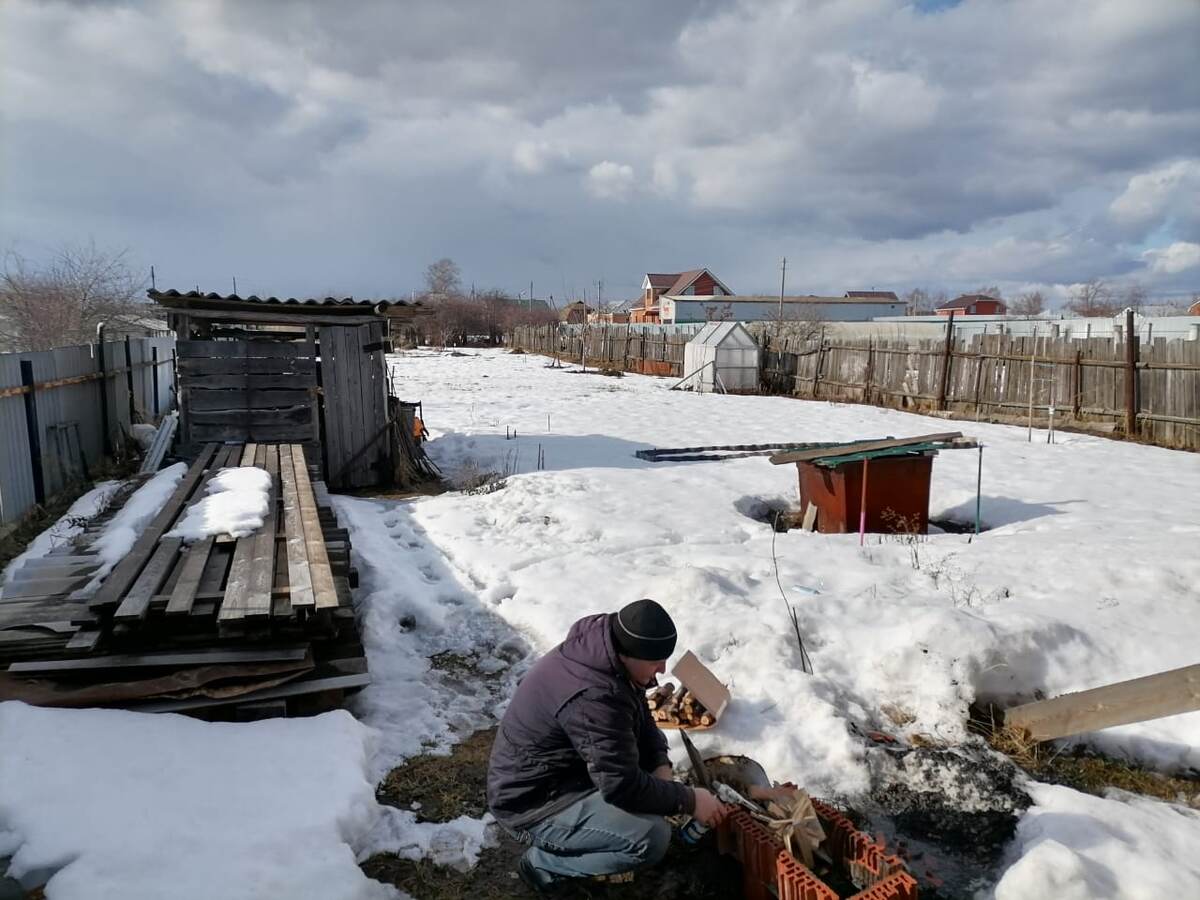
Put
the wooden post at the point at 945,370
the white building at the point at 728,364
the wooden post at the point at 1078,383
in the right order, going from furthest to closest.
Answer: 1. the white building at the point at 728,364
2. the wooden post at the point at 945,370
3. the wooden post at the point at 1078,383

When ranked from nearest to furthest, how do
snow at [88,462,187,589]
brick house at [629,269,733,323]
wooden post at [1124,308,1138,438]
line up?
snow at [88,462,187,589]
wooden post at [1124,308,1138,438]
brick house at [629,269,733,323]

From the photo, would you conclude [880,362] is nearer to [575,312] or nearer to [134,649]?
[134,649]

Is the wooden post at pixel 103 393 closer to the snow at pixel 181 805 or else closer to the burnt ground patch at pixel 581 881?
the snow at pixel 181 805

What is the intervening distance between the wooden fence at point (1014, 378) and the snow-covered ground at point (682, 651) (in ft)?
16.4

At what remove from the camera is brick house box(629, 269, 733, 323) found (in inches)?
2566

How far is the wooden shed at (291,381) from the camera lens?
A: 983 centimetres

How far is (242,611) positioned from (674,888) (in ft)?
8.65

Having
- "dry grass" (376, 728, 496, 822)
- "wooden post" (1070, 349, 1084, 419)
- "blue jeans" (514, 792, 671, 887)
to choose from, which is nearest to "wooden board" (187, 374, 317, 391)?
"dry grass" (376, 728, 496, 822)

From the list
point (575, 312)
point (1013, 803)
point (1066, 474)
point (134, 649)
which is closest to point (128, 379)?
point (134, 649)

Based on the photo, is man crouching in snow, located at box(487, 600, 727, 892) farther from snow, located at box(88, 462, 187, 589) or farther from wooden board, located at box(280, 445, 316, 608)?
snow, located at box(88, 462, 187, 589)

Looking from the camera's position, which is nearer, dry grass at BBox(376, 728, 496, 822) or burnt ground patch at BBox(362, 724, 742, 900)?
burnt ground patch at BBox(362, 724, 742, 900)

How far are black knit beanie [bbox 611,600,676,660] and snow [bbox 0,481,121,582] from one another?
17.3ft

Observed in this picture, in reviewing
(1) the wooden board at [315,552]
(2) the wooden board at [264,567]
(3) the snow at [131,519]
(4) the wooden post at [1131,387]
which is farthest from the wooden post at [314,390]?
(4) the wooden post at [1131,387]

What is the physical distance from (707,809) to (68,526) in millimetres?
7533
